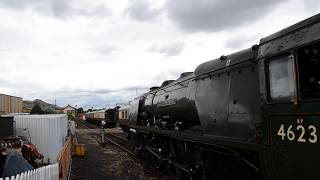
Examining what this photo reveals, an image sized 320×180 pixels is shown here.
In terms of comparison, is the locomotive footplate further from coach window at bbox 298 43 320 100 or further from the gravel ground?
the gravel ground

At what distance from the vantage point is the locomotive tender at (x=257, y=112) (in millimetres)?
5320

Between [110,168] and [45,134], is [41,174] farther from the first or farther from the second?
[110,168]

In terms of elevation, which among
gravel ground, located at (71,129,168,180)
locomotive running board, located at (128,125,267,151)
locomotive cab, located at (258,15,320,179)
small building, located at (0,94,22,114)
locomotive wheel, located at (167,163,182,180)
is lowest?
gravel ground, located at (71,129,168,180)

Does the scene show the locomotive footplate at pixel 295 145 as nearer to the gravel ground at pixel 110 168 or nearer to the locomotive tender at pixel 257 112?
the locomotive tender at pixel 257 112

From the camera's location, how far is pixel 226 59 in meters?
8.79

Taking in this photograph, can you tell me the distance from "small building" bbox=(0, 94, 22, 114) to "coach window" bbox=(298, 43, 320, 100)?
34749 millimetres

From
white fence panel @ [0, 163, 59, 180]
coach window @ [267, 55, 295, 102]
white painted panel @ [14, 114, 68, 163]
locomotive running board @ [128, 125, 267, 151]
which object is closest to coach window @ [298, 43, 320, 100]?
coach window @ [267, 55, 295, 102]

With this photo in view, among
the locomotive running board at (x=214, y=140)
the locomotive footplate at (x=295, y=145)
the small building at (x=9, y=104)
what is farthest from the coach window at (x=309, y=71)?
the small building at (x=9, y=104)

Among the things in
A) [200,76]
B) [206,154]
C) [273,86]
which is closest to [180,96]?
[200,76]

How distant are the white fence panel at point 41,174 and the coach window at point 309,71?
5.17 m

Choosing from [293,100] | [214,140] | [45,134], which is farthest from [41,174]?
[45,134]

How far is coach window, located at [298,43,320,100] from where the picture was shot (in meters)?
5.24

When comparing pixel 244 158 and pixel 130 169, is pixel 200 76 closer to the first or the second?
Answer: pixel 244 158

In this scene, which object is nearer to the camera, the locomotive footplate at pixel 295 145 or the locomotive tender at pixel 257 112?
the locomotive footplate at pixel 295 145
